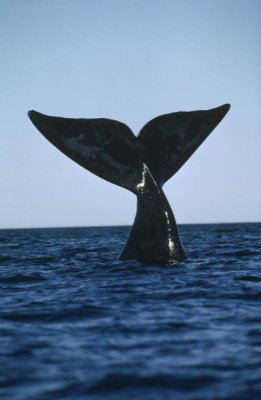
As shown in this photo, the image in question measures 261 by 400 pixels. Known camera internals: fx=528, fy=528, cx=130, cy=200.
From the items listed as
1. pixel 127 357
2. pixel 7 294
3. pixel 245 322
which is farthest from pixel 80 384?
pixel 7 294

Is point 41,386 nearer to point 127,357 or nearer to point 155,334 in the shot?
point 127,357

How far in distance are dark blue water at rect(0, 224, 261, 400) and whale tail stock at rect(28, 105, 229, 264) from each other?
1.75 feet

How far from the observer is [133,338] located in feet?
15.7

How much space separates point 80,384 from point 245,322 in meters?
2.29

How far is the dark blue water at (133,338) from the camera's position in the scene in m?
3.65

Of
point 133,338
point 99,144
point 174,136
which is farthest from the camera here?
point 174,136

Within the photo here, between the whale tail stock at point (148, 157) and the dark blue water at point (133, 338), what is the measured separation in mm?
533

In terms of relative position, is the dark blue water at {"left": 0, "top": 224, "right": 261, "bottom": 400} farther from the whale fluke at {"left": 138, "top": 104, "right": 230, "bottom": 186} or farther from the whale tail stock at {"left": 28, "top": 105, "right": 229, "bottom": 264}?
the whale fluke at {"left": 138, "top": 104, "right": 230, "bottom": 186}

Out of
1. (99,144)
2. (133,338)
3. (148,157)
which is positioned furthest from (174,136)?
(133,338)

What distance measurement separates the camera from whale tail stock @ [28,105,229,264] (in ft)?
26.7

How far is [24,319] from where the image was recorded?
5.84 m

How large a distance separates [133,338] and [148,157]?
428 cm

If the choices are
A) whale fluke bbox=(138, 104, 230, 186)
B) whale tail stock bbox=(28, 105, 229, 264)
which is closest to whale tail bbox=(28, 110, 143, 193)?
whale tail stock bbox=(28, 105, 229, 264)

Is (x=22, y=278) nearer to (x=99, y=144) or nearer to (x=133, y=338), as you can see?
(x=99, y=144)
